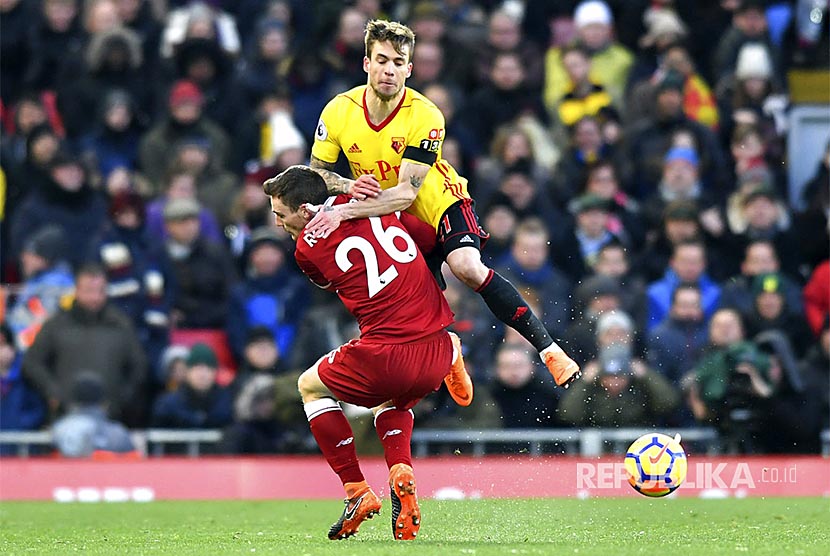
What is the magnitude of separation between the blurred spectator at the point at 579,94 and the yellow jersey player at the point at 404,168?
674 cm

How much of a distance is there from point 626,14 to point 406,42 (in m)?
8.84

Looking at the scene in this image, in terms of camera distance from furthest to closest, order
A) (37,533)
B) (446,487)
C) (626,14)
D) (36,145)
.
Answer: (626,14) → (36,145) → (446,487) → (37,533)

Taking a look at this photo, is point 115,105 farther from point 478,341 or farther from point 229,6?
point 478,341

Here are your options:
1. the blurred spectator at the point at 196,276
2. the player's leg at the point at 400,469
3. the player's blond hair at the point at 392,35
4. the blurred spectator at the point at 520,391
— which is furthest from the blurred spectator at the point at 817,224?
the player's blond hair at the point at 392,35

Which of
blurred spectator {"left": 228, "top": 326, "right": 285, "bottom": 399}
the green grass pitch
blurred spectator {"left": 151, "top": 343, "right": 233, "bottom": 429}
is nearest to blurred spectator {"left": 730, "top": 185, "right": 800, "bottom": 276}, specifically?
the green grass pitch

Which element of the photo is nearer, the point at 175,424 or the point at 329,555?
the point at 329,555

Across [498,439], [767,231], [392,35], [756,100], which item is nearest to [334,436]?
[392,35]

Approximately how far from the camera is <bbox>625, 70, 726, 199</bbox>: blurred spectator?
16.2m

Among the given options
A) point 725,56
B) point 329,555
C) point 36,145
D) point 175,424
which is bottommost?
point 329,555

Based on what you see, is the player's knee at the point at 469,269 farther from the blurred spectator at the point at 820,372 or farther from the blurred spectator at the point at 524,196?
the blurred spectator at the point at 524,196

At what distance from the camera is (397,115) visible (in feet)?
31.7

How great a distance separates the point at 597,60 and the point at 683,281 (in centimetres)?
331

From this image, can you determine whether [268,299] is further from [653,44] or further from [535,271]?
[653,44]

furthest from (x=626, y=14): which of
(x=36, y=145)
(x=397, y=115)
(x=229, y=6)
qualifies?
(x=397, y=115)
